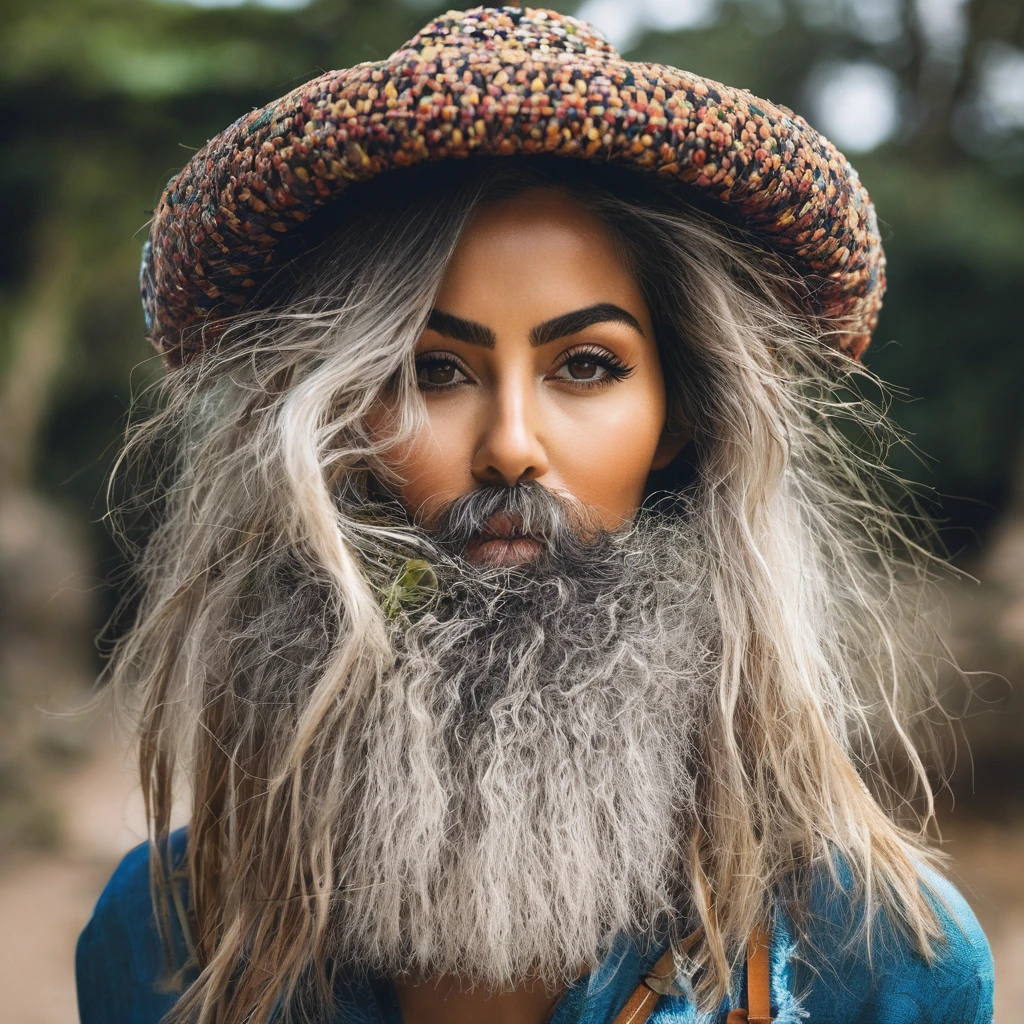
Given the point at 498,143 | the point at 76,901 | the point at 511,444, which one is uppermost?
the point at 498,143

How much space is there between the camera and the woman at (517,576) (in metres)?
1.32

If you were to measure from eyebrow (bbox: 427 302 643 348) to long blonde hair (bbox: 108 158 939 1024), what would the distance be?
0.10ft

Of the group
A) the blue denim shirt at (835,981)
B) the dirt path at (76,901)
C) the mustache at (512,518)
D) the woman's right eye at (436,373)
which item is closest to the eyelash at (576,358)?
the woman's right eye at (436,373)

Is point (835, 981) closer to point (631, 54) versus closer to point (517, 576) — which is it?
point (517, 576)

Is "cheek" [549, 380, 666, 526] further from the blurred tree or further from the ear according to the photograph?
the blurred tree

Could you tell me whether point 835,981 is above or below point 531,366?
below

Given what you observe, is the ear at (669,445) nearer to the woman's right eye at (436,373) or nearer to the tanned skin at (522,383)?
the tanned skin at (522,383)

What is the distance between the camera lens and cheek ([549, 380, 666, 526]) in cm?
142

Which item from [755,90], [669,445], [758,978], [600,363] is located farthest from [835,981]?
[755,90]

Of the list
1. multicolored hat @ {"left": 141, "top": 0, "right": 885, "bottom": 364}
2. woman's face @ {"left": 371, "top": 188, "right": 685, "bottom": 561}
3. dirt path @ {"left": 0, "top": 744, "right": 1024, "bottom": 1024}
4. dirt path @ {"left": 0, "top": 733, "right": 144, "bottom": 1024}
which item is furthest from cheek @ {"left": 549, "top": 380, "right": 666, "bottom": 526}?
dirt path @ {"left": 0, "top": 733, "right": 144, "bottom": 1024}

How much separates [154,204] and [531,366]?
150 inches

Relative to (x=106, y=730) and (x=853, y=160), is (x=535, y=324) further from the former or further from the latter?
(x=106, y=730)

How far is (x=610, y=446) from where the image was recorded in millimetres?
1444

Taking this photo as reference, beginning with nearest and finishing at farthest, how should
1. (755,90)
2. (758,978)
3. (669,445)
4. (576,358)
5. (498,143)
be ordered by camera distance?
(498,143), (758,978), (576,358), (669,445), (755,90)
